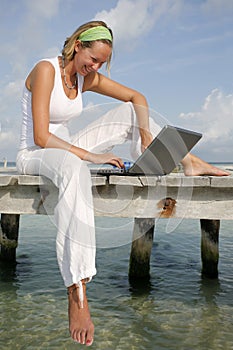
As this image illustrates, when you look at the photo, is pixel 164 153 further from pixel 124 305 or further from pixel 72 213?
pixel 124 305

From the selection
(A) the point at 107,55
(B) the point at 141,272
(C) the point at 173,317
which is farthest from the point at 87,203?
(B) the point at 141,272

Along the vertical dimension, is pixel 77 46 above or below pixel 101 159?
above

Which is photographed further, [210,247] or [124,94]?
[210,247]

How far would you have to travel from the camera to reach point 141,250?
7.55 meters

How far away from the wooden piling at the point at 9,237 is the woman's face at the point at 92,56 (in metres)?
4.90

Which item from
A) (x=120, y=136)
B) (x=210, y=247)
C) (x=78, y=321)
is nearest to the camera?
(x=78, y=321)

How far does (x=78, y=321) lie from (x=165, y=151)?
5.71 ft

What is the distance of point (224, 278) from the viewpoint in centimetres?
739

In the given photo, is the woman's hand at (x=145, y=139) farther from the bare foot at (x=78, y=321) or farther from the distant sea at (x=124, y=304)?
the bare foot at (x=78, y=321)

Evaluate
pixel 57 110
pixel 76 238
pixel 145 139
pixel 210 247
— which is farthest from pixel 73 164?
pixel 210 247

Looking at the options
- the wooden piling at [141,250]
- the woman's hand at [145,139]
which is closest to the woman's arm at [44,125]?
the woman's hand at [145,139]

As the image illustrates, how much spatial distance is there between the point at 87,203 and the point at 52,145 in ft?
2.55

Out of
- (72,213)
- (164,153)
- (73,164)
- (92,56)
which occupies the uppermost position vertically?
(92,56)

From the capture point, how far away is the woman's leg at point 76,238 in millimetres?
3174
